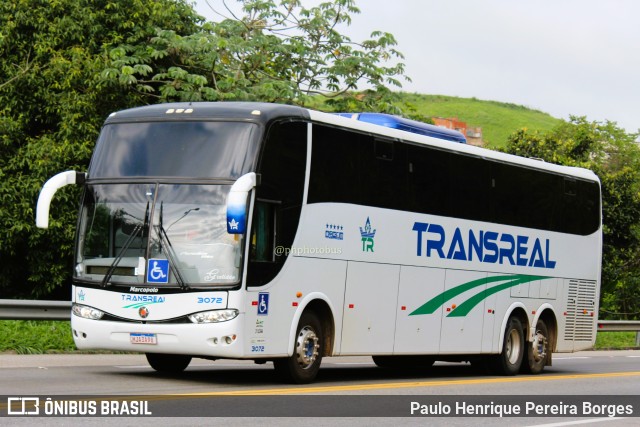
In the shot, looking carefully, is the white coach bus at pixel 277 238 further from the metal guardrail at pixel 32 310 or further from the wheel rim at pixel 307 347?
the metal guardrail at pixel 32 310

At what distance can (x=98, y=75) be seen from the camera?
86.8ft

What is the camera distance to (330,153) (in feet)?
48.9

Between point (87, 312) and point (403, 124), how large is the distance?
5.76m

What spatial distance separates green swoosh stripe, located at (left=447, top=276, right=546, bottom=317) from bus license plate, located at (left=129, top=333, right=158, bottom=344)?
5702 millimetres

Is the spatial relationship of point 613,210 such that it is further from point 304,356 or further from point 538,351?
point 304,356

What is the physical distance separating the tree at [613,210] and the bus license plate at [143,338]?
25398 mm

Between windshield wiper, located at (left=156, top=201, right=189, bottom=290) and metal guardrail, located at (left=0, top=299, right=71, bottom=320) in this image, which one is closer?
windshield wiper, located at (left=156, top=201, right=189, bottom=290)

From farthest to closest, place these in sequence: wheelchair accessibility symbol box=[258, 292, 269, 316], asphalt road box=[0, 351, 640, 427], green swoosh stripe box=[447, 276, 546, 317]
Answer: green swoosh stripe box=[447, 276, 546, 317] < wheelchair accessibility symbol box=[258, 292, 269, 316] < asphalt road box=[0, 351, 640, 427]

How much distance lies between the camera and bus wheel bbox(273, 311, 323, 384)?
46.6ft

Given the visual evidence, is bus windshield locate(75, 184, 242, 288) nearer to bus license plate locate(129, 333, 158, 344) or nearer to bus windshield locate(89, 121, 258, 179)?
bus windshield locate(89, 121, 258, 179)

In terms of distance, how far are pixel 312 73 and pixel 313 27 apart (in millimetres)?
1193

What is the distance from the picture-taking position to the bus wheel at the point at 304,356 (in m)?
14.2

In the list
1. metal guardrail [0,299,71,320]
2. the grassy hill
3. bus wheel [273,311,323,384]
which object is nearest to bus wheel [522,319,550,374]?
bus wheel [273,311,323,384]

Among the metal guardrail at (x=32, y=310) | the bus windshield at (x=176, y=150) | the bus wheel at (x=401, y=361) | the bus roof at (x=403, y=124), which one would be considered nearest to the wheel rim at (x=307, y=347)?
the bus windshield at (x=176, y=150)
